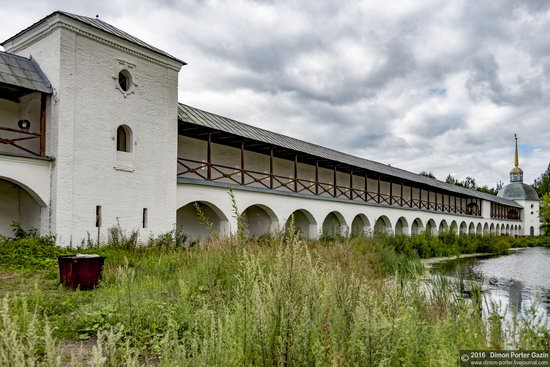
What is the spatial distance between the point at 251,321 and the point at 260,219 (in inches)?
644

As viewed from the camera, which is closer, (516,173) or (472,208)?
(472,208)

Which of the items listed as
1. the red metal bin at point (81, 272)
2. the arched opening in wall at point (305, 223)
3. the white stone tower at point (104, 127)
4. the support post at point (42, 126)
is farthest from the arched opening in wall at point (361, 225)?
the red metal bin at point (81, 272)

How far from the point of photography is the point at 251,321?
3.17 m

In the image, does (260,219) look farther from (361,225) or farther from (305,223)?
(361,225)

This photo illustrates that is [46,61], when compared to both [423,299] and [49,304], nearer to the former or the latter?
[49,304]

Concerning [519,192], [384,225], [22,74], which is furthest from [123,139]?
[519,192]

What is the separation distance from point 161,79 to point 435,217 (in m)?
26.7

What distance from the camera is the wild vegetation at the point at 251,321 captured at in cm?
282

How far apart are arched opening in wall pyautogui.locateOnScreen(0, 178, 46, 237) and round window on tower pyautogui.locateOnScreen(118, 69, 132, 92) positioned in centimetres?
430

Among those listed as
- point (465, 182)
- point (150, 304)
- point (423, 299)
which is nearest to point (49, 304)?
point (150, 304)

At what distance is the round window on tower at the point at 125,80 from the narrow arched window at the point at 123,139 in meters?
1.26

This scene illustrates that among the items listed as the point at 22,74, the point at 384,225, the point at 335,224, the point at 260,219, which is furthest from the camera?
the point at 384,225

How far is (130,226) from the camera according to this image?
1301cm

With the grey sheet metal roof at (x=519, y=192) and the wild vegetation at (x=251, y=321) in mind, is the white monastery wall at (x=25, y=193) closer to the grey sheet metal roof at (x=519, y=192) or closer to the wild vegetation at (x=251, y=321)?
the wild vegetation at (x=251, y=321)
